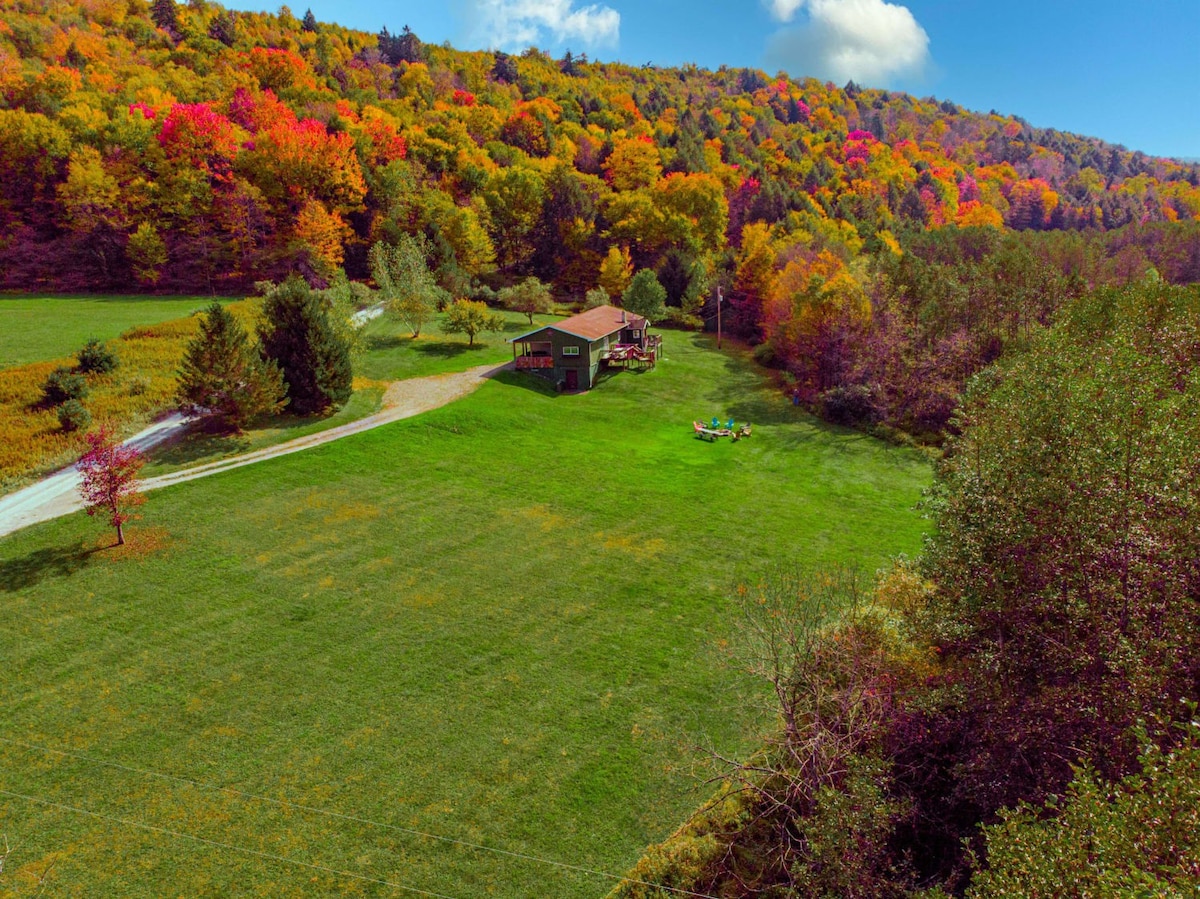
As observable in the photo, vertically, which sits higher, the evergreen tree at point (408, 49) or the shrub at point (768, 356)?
the evergreen tree at point (408, 49)

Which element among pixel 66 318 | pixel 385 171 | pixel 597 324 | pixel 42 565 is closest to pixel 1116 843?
pixel 42 565

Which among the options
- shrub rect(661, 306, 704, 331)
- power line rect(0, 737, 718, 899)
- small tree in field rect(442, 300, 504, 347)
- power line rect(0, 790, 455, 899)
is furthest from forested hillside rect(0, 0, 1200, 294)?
power line rect(0, 790, 455, 899)

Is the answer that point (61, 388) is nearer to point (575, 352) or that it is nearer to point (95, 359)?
point (95, 359)

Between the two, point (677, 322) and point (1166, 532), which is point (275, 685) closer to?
point (1166, 532)

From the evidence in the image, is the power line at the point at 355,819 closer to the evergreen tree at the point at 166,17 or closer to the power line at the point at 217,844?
the power line at the point at 217,844

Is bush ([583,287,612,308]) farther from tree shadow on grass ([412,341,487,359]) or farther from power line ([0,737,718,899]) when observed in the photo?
power line ([0,737,718,899])

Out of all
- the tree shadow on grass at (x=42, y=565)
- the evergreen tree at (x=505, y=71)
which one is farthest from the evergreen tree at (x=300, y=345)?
the evergreen tree at (x=505, y=71)

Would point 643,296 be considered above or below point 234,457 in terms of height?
above
